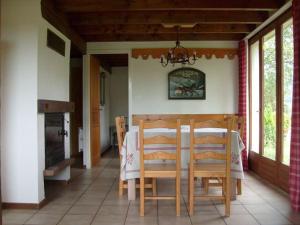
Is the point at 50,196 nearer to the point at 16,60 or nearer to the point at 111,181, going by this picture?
the point at 111,181

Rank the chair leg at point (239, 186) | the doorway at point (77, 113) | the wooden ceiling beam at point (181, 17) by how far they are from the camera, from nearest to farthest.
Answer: the chair leg at point (239, 186)
the wooden ceiling beam at point (181, 17)
the doorway at point (77, 113)

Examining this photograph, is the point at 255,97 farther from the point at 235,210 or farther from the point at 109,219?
the point at 109,219

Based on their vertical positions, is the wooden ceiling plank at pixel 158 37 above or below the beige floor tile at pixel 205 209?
above

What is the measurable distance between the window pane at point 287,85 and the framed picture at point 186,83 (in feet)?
6.42

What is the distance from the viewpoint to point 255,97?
5320mm

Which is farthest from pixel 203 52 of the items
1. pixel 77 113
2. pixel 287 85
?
pixel 77 113

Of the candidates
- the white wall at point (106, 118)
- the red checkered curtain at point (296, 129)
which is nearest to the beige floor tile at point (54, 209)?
the red checkered curtain at point (296, 129)

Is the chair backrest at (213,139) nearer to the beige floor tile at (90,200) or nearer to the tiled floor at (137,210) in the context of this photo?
the tiled floor at (137,210)

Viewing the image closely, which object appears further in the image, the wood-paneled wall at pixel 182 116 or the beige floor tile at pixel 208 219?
the wood-paneled wall at pixel 182 116

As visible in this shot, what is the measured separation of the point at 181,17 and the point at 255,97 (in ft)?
6.32

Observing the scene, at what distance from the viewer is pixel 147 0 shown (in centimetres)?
394

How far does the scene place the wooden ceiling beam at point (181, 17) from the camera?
14.9ft

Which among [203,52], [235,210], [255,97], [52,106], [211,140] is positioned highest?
[203,52]

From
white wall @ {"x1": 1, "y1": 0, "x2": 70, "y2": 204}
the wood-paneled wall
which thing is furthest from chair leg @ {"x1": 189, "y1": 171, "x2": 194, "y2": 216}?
the wood-paneled wall
